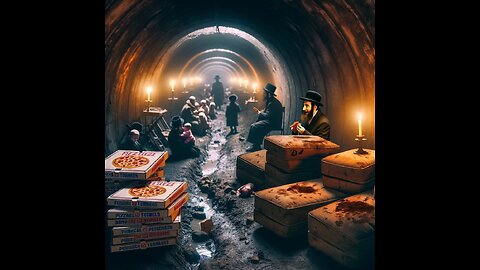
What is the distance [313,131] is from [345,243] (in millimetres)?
3233

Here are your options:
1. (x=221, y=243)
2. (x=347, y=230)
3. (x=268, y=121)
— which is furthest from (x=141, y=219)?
(x=268, y=121)

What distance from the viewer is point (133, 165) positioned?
615 cm

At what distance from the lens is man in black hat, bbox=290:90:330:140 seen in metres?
7.98

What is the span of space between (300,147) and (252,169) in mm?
2025

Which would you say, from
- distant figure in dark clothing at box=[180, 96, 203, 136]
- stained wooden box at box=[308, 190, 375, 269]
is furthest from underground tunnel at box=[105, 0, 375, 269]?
distant figure in dark clothing at box=[180, 96, 203, 136]

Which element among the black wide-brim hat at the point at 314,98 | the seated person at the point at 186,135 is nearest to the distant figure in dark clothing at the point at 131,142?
the seated person at the point at 186,135

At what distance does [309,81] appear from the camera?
10109 mm

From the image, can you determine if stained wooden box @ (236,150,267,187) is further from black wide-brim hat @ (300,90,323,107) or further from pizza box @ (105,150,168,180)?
pizza box @ (105,150,168,180)

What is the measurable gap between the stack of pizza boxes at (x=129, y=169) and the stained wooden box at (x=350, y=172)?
275cm

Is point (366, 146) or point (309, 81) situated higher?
point (309, 81)

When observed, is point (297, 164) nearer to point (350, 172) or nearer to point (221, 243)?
point (350, 172)

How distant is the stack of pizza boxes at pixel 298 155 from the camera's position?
7.18 metres
